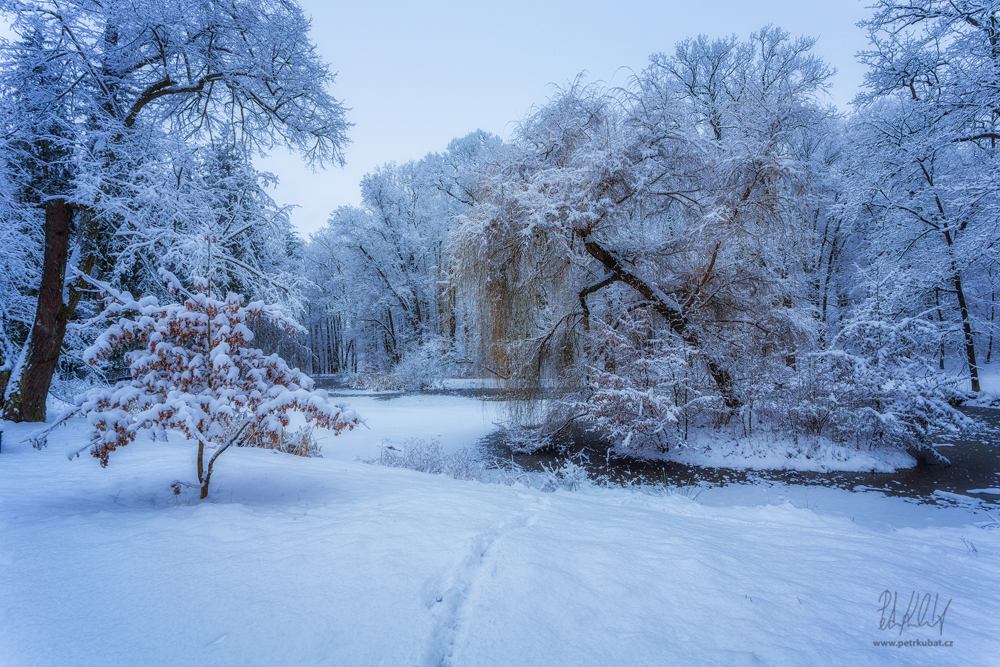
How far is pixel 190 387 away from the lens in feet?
10.3

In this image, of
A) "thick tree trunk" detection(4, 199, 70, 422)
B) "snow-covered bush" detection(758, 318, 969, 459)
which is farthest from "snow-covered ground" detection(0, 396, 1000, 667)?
"snow-covered bush" detection(758, 318, 969, 459)

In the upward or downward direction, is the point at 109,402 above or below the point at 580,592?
above

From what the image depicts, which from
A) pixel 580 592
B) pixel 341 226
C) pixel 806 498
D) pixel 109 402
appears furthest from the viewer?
pixel 341 226

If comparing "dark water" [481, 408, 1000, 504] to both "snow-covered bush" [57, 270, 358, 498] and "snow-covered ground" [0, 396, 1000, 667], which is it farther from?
"snow-covered bush" [57, 270, 358, 498]

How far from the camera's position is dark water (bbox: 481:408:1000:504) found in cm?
604

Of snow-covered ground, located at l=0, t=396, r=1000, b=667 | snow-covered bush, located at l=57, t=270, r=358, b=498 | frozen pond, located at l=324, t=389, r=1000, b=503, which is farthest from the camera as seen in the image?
frozen pond, located at l=324, t=389, r=1000, b=503

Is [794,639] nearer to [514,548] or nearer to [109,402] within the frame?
[514,548]

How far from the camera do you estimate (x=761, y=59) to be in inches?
563

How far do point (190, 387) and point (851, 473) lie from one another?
9.10 meters

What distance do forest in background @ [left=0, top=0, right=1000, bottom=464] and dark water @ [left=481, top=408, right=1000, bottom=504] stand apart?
647mm

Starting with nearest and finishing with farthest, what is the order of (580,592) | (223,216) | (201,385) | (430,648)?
(430,648) → (580,592) → (201,385) → (223,216)

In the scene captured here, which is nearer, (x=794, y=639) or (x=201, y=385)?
(x=794, y=639)

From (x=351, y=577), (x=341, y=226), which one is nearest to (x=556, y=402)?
(x=351, y=577)

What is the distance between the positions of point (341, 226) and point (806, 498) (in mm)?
23838
